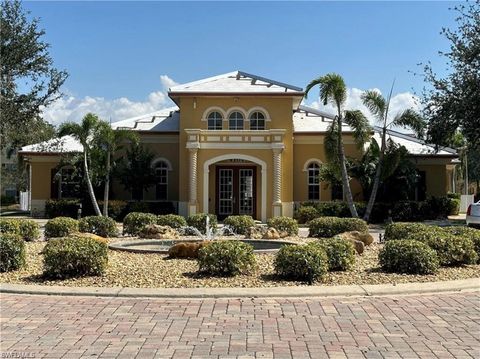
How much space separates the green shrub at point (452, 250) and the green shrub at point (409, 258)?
525mm

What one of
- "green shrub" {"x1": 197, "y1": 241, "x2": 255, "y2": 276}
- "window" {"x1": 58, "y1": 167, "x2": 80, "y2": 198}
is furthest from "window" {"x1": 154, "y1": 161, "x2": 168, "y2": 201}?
"green shrub" {"x1": 197, "y1": 241, "x2": 255, "y2": 276}

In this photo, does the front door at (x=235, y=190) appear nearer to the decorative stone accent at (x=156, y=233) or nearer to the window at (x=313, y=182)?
the window at (x=313, y=182)

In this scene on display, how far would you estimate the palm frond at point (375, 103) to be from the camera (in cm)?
2495

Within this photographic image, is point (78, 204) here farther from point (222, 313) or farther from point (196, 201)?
point (222, 313)

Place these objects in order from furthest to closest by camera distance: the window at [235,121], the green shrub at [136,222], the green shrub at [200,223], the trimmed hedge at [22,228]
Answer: the window at [235,121] → the green shrub at [200,223] → the green shrub at [136,222] → the trimmed hedge at [22,228]

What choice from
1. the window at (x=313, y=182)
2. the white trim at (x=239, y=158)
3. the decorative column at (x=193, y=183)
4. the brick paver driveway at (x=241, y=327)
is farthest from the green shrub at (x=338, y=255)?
the window at (x=313, y=182)

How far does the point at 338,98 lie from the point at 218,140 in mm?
6171

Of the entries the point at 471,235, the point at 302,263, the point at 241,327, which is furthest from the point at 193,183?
the point at 241,327

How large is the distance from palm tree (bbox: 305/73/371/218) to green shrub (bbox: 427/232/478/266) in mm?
13223

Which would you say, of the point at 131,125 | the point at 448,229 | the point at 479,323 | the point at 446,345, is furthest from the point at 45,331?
the point at 131,125

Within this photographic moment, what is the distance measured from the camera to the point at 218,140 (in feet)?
87.0

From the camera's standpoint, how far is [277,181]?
1035 inches

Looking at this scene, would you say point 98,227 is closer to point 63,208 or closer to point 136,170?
point 136,170

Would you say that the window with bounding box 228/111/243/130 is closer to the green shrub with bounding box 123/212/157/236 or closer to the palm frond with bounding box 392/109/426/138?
the palm frond with bounding box 392/109/426/138
